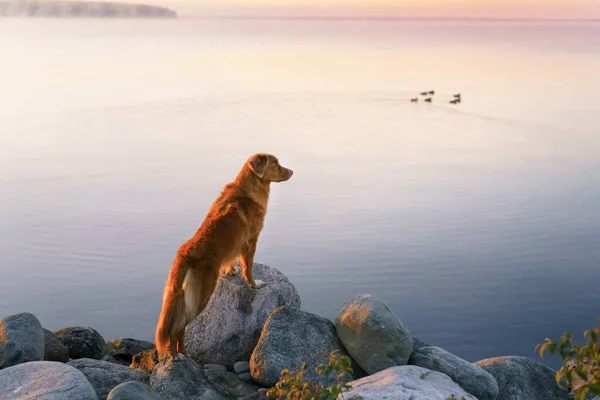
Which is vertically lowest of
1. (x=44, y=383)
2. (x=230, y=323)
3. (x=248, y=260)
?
(x=44, y=383)

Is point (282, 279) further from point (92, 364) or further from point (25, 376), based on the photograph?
point (25, 376)

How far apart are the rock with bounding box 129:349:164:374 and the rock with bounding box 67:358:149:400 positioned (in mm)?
229

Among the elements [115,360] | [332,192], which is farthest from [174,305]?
[332,192]

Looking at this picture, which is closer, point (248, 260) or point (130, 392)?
point (130, 392)

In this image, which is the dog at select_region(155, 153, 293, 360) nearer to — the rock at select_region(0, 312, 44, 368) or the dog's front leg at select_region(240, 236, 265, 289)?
the dog's front leg at select_region(240, 236, 265, 289)

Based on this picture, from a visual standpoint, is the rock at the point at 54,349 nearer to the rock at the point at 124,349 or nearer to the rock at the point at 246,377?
the rock at the point at 124,349

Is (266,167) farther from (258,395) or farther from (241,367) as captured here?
(258,395)

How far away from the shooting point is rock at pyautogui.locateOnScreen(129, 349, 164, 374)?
10.0 m

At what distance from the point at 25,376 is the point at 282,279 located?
3454 millimetres

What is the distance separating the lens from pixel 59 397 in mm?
8156

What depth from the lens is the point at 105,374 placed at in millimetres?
9492

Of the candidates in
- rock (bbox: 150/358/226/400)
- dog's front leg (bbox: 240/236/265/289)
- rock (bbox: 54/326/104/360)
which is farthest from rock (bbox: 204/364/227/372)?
rock (bbox: 54/326/104/360)

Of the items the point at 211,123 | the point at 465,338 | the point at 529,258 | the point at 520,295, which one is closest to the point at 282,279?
the point at 465,338

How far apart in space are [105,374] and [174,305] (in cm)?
124
